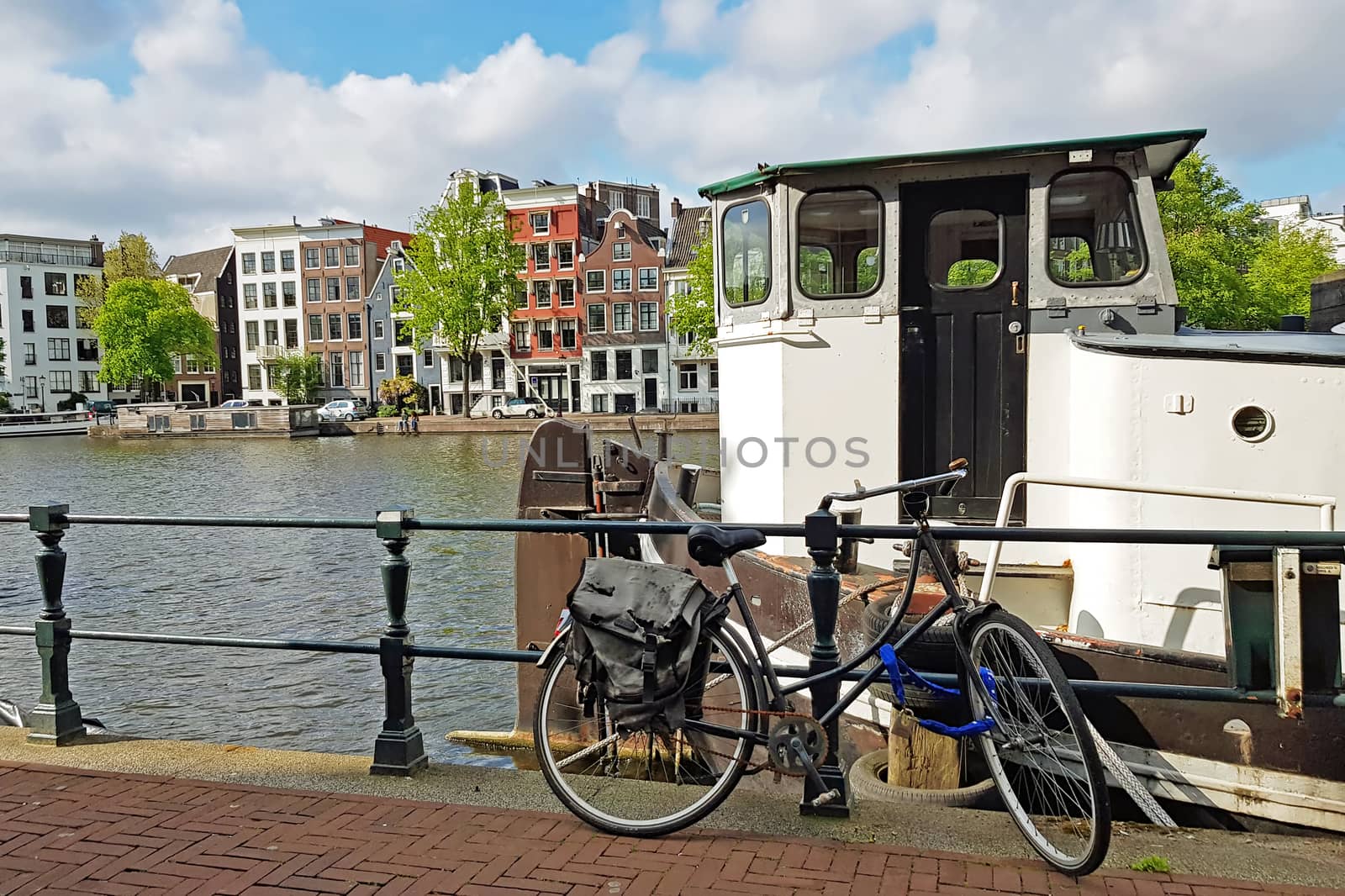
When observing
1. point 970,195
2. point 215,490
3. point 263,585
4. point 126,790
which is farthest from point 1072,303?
point 215,490

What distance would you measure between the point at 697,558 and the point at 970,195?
13.8 feet

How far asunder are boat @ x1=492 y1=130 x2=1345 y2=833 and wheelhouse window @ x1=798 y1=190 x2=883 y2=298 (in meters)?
0.01

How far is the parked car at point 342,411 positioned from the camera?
59625mm

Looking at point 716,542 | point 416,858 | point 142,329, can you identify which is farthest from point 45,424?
point 716,542

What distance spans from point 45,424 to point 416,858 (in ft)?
251

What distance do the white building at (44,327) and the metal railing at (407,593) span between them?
9172cm

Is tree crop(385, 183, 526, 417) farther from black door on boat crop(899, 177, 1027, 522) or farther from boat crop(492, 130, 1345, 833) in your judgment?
black door on boat crop(899, 177, 1027, 522)

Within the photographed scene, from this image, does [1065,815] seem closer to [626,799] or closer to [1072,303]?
[626,799]

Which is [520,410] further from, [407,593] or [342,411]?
[407,593]

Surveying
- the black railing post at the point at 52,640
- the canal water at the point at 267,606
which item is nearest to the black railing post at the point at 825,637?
the black railing post at the point at 52,640

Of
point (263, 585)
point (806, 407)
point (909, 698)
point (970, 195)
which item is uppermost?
point (970, 195)

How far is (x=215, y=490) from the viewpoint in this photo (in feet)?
100

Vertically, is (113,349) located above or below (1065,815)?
above

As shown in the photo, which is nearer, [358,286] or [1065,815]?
[1065,815]
